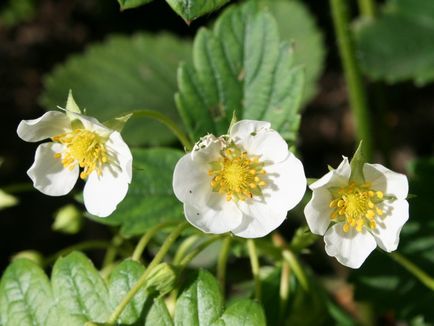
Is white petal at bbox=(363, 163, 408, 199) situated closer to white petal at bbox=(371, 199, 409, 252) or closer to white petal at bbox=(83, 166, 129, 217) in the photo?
white petal at bbox=(371, 199, 409, 252)

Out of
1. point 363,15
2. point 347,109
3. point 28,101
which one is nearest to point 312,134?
point 347,109

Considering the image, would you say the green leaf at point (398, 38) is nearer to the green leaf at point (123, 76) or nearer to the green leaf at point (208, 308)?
the green leaf at point (123, 76)

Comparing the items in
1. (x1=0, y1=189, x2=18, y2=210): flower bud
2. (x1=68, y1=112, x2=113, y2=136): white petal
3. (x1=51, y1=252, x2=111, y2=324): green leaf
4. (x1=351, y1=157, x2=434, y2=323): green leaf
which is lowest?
(x1=351, y1=157, x2=434, y2=323): green leaf

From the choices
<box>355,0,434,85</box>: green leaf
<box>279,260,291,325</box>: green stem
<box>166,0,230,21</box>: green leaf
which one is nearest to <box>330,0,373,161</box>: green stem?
<box>355,0,434,85</box>: green leaf

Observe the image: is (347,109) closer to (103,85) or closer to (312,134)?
(312,134)

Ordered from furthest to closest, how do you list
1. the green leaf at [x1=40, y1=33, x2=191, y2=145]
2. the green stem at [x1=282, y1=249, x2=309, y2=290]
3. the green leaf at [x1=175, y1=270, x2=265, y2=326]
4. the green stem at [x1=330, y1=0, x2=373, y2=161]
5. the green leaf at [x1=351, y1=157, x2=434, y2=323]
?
the green leaf at [x1=40, y1=33, x2=191, y2=145]
the green stem at [x1=330, y1=0, x2=373, y2=161]
the green leaf at [x1=351, y1=157, x2=434, y2=323]
the green stem at [x1=282, y1=249, x2=309, y2=290]
the green leaf at [x1=175, y1=270, x2=265, y2=326]

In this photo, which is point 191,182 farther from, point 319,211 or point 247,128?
point 319,211
